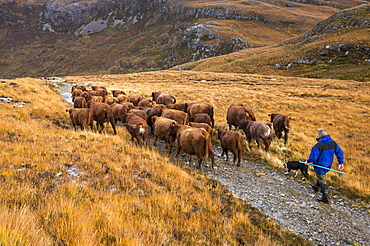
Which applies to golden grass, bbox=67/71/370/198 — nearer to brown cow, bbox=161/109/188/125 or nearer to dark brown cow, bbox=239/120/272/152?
dark brown cow, bbox=239/120/272/152

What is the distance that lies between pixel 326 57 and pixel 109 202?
8678cm

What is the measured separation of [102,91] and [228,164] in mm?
20874

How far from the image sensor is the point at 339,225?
21.0ft

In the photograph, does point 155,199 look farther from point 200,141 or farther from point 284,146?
point 284,146

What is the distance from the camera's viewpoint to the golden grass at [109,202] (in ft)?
11.9

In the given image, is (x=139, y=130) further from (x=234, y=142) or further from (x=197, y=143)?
(x=234, y=142)

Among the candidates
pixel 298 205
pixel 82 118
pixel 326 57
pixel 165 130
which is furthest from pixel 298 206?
pixel 326 57

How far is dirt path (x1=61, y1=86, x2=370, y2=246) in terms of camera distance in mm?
6043

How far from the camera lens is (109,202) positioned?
5.07m

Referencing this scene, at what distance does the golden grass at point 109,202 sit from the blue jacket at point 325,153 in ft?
10.3

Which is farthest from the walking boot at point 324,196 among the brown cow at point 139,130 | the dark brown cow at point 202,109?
the dark brown cow at point 202,109

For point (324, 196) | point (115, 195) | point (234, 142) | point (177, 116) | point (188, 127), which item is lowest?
point (324, 196)

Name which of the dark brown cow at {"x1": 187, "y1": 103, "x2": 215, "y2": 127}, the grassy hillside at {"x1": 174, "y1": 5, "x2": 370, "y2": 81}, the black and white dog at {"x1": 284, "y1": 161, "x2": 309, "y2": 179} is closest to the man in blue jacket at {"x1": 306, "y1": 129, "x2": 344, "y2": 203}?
the black and white dog at {"x1": 284, "y1": 161, "x2": 309, "y2": 179}

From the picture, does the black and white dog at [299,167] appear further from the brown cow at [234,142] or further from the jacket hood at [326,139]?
the brown cow at [234,142]
